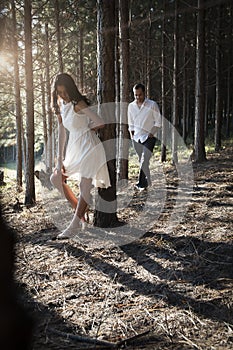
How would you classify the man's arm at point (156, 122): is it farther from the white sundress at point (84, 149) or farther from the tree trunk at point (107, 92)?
the white sundress at point (84, 149)

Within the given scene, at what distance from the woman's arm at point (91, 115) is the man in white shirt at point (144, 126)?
3.17m

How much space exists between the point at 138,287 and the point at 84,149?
2.24 m

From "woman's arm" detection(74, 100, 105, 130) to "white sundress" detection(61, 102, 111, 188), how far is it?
0.21 ft

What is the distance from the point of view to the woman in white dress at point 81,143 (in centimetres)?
491

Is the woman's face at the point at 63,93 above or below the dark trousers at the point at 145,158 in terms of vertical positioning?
above

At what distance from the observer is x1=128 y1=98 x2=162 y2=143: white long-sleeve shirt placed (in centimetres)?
805

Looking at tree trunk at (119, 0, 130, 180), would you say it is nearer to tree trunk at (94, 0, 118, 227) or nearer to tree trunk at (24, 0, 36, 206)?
tree trunk at (24, 0, 36, 206)

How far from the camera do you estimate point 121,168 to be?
32.7 feet

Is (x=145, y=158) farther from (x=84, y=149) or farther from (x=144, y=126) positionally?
(x=84, y=149)

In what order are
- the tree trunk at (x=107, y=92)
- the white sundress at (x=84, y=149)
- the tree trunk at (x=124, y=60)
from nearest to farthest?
the white sundress at (x=84, y=149) → the tree trunk at (x=107, y=92) → the tree trunk at (x=124, y=60)

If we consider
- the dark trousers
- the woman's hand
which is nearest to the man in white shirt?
the dark trousers

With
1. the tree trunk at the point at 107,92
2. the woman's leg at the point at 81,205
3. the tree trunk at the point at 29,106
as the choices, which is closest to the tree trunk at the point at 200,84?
the tree trunk at the point at 29,106

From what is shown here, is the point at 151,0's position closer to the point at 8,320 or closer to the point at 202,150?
the point at 202,150

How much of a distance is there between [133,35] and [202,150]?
28.0ft
